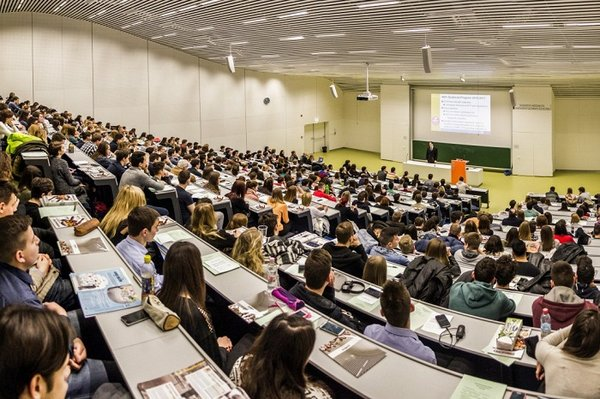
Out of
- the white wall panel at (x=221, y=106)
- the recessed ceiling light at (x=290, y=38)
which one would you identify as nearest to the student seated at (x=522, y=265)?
the recessed ceiling light at (x=290, y=38)

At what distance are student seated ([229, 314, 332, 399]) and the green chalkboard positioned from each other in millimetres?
22768

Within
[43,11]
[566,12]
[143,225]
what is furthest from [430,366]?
[43,11]

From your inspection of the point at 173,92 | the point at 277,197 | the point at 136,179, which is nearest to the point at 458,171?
the point at 173,92

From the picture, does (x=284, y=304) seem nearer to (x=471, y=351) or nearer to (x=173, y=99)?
(x=471, y=351)

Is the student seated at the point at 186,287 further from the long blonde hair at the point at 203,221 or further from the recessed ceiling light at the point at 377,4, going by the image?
the recessed ceiling light at the point at 377,4

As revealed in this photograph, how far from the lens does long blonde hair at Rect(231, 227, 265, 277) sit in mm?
4391

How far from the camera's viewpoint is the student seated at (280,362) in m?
2.25

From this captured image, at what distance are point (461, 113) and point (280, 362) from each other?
2383cm

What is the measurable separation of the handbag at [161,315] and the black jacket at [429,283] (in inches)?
105

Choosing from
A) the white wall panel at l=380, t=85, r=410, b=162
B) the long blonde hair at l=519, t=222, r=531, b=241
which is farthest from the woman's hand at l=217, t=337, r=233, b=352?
the white wall panel at l=380, t=85, r=410, b=162

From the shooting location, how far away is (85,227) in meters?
4.37

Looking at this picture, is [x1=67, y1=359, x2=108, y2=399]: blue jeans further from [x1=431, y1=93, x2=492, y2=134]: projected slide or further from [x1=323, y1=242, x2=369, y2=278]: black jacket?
[x1=431, y1=93, x2=492, y2=134]: projected slide

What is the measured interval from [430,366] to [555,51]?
11.4m

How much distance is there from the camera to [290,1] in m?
9.98
